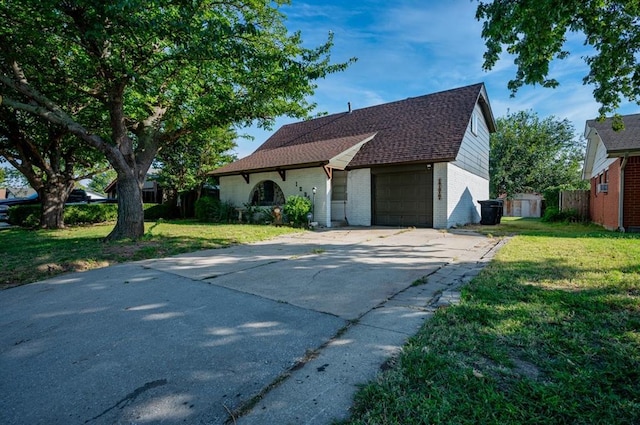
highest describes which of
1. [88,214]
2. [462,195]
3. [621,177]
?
[621,177]

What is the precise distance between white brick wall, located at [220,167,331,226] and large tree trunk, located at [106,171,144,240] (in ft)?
20.9

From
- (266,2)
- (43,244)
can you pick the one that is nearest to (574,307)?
(266,2)

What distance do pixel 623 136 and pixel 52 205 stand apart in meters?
21.3

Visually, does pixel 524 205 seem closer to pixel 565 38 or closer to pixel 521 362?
pixel 565 38

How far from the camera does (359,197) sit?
41.9 ft

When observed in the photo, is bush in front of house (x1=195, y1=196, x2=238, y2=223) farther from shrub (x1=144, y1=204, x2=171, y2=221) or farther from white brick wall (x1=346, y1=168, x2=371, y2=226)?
white brick wall (x1=346, y1=168, x2=371, y2=226)

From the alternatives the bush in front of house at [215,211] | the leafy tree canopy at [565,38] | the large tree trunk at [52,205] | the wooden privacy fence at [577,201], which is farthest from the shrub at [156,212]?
the wooden privacy fence at [577,201]

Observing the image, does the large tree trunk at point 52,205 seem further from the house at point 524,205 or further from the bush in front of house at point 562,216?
the house at point 524,205

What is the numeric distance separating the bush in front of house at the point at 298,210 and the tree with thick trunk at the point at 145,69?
3250mm

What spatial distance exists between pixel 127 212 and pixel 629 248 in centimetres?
1137

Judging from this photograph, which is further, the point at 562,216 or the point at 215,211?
the point at 215,211

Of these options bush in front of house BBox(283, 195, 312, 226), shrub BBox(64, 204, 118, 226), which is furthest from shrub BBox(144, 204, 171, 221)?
bush in front of house BBox(283, 195, 312, 226)

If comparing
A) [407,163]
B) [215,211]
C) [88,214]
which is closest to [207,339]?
[407,163]

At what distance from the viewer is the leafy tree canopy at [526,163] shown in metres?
24.2
